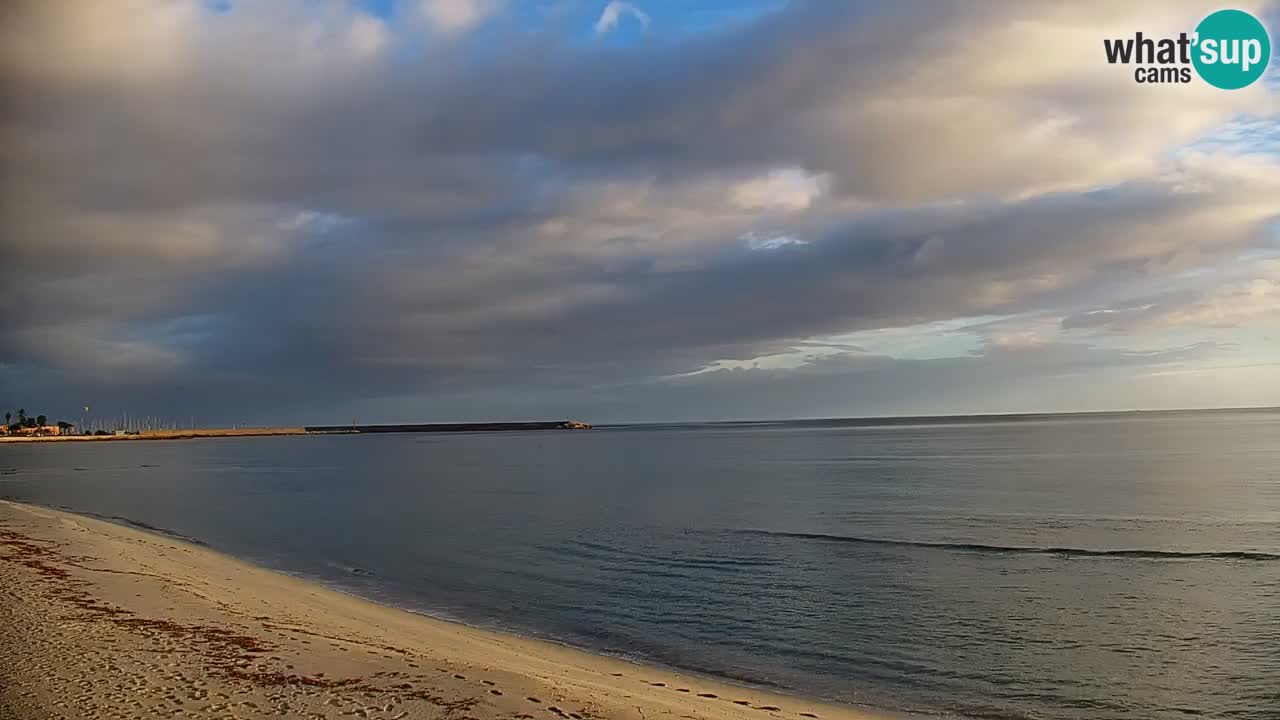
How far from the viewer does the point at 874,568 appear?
27.9 m

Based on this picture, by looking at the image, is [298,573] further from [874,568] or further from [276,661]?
[874,568]

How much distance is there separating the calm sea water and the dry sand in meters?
2.04

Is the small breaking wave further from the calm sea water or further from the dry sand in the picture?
the dry sand

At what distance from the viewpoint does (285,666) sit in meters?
14.5

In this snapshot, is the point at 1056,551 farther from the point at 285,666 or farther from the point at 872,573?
the point at 285,666

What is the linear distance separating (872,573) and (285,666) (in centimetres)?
1877

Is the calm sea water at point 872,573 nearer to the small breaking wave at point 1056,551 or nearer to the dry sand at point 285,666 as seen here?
the small breaking wave at point 1056,551

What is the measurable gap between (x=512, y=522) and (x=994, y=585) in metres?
26.0

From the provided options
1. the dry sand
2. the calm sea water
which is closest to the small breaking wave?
the calm sea water

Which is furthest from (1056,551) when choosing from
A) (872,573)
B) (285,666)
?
(285,666)

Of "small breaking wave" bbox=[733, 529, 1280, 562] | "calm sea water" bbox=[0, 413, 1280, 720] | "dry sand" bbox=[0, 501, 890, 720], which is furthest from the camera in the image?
"small breaking wave" bbox=[733, 529, 1280, 562]

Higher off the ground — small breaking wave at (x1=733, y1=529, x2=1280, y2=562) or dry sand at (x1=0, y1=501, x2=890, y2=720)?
dry sand at (x1=0, y1=501, x2=890, y2=720)

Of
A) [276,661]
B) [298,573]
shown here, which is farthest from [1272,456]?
[276,661]

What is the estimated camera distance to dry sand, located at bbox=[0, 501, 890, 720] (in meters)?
12.2
